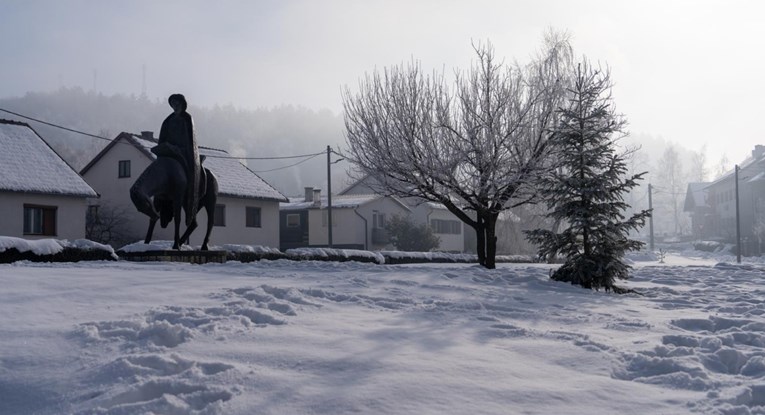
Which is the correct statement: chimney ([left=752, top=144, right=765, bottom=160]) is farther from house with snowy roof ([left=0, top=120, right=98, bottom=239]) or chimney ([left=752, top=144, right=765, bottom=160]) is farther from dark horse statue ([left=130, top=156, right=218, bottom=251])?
dark horse statue ([left=130, top=156, right=218, bottom=251])

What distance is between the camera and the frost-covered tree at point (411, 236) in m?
41.9

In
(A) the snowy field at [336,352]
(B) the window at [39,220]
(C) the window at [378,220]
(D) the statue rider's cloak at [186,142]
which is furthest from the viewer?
(C) the window at [378,220]

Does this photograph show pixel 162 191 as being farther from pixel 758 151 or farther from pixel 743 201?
pixel 758 151

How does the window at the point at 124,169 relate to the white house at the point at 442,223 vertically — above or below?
above

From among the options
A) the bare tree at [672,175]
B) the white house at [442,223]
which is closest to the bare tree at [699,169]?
the bare tree at [672,175]

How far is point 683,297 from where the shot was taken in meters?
12.7

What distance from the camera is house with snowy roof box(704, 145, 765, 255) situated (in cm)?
6783

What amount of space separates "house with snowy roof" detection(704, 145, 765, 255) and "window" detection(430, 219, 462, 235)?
23315 millimetres

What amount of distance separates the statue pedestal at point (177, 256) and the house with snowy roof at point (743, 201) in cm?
5331

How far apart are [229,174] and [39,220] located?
10807mm

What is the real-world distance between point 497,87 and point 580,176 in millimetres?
6027

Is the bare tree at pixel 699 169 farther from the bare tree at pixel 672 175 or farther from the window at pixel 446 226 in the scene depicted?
the window at pixel 446 226

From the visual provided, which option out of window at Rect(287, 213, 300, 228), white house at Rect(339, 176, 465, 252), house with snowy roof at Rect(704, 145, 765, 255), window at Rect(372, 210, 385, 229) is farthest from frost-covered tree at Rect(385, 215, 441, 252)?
house with snowy roof at Rect(704, 145, 765, 255)

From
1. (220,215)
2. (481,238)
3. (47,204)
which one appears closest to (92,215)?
(47,204)
